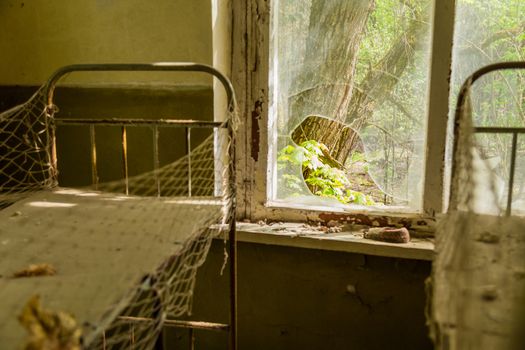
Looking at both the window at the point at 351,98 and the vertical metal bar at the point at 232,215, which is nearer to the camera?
the vertical metal bar at the point at 232,215

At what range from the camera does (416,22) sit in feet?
6.00

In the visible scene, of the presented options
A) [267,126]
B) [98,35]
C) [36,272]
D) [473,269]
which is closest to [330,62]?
[267,126]

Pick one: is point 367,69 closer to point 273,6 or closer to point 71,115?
point 273,6

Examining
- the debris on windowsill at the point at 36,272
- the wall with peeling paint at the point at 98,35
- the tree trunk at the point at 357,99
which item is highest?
the wall with peeling paint at the point at 98,35

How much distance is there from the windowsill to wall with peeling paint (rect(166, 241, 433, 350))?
0.06m

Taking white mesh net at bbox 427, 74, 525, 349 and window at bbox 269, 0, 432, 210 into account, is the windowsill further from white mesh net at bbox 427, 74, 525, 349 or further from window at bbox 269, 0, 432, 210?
white mesh net at bbox 427, 74, 525, 349

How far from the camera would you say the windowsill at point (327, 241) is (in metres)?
1.82

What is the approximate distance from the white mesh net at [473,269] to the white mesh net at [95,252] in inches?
22.0

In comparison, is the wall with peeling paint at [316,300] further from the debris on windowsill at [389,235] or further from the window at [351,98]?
the window at [351,98]

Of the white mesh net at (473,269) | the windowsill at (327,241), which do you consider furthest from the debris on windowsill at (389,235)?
the white mesh net at (473,269)

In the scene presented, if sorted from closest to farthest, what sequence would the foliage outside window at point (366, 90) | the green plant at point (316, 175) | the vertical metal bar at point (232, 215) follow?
the vertical metal bar at point (232, 215) → the foliage outside window at point (366, 90) → the green plant at point (316, 175)

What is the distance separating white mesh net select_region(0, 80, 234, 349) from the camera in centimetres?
84

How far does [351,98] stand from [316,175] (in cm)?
36

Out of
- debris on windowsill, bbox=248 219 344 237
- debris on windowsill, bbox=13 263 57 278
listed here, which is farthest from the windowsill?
debris on windowsill, bbox=13 263 57 278
